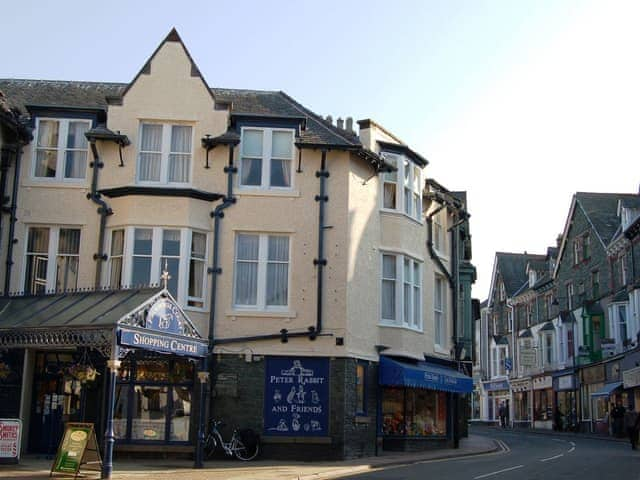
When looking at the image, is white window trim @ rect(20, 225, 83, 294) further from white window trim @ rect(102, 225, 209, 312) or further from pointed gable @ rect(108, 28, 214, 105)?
pointed gable @ rect(108, 28, 214, 105)

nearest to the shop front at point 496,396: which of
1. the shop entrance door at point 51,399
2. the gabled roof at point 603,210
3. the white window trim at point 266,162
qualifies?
the gabled roof at point 603,210

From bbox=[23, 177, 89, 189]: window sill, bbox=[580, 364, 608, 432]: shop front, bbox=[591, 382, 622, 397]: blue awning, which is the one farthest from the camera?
bbox=[580, 364, 608, 432]: shop front

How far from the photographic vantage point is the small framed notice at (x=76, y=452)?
1738 cm

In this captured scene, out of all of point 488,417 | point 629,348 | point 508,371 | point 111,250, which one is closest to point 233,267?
point 111,250

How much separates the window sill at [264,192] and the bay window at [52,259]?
503 cm

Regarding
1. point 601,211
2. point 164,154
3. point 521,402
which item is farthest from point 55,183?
point 521,402

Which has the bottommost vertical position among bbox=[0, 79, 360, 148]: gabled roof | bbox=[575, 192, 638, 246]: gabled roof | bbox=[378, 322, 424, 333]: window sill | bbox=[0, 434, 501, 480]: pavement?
bbox=[0, 434, 501, 480]: pavement

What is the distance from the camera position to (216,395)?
2397cm

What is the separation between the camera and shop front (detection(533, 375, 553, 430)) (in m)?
64.6

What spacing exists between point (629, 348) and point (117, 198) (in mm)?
33548

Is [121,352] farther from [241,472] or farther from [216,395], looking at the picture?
[216,395]

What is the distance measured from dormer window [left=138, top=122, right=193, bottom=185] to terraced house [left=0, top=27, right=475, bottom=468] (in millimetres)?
43

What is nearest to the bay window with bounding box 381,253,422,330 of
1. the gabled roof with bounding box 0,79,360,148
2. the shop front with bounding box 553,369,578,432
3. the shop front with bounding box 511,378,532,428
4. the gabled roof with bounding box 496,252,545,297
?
the gabled roof with bounding box 0,79,360,148

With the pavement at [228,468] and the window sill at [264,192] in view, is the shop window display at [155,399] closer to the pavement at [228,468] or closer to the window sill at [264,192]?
the pavement at [228,468]
